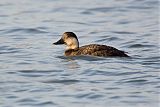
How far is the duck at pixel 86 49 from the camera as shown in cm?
1600

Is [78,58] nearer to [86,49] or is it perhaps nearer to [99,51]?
[86,49]

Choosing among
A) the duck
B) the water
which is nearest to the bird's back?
the duck

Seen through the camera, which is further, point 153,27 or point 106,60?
point 153,27

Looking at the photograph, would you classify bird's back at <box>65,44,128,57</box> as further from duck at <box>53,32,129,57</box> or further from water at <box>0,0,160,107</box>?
water at <box>0,0,160,107</box>

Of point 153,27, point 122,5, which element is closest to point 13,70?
point 153,27

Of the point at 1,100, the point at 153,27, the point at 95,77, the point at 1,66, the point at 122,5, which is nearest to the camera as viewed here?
the point at 1,100

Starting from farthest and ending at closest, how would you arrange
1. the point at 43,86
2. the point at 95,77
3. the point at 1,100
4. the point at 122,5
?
1. the point at 122,5
2. the point at 95,77
3. the point at 43,86
4. the point at 1,100

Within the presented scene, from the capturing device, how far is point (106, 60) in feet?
52.2

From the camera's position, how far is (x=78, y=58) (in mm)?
16391

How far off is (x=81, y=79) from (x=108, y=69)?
980 mm

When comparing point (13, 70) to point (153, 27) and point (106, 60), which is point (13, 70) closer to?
point (106, 60)

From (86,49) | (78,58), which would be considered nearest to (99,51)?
(86,49)

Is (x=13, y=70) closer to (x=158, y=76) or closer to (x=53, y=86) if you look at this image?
(x=53, y=86)

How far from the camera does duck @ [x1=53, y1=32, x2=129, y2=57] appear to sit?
1600 centimetres
